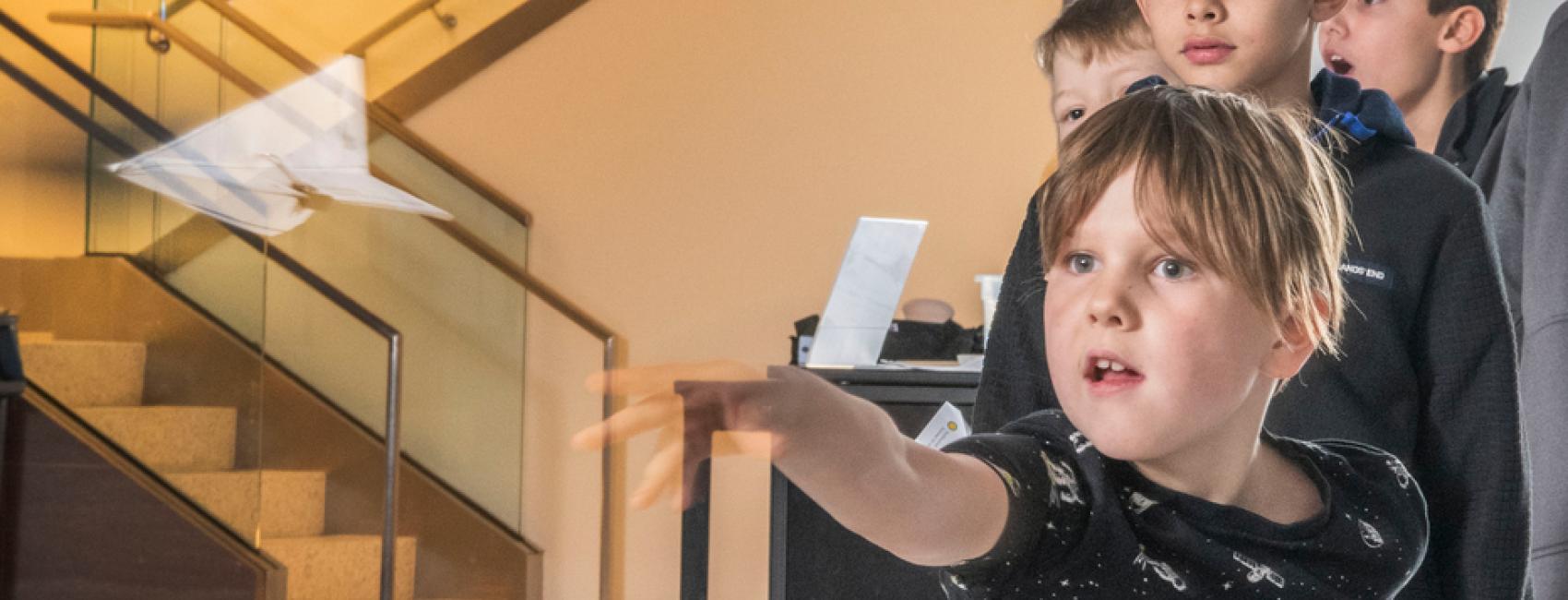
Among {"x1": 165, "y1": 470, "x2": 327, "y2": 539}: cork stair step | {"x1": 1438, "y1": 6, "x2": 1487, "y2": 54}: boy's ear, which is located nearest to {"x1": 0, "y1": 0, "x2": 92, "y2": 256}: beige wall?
{"x1": 165, "y1": 470, "x2": 327, "y2": 539}: cork stair step

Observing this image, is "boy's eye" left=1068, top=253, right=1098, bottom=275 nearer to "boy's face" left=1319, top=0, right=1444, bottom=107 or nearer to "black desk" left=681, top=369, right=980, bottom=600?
"black desk" left=681, top=369, right=980, bottom=600

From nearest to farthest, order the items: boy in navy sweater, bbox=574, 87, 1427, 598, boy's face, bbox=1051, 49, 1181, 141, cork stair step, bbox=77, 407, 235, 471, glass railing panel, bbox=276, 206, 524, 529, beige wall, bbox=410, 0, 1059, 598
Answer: boy in navy sweater, bbox=574, 87, 1427, 598 → boy's face, bbox=1051, 49, 1181, 141 → cork stair step, bbox=77, 407, 235, 471 → glass railing panel, bbox=276, 206, 524, 529 → beige wall, bbox=410, 0, 1059, 598

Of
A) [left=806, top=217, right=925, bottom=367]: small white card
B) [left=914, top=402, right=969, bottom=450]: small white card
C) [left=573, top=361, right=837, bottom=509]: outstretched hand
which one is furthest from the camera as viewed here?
[left=806, top=217, right=925, bottom=367]: small white card

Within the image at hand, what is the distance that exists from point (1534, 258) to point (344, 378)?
177cm

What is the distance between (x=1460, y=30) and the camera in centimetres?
98

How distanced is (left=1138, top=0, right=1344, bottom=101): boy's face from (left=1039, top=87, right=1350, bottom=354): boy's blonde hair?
115 mm

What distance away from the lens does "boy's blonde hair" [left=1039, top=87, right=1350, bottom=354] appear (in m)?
0.33

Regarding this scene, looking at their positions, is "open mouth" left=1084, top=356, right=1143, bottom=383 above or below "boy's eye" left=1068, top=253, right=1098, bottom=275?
below

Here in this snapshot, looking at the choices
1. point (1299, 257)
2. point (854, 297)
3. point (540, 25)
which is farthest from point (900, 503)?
point (540, 25)

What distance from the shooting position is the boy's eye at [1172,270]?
32 cm

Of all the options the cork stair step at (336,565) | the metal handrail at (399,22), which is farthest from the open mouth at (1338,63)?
the metal handrail at (399,22)

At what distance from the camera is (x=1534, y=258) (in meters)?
0.64

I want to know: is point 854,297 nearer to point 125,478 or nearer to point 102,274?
point 102,274

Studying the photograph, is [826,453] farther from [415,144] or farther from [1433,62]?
[415,144]
